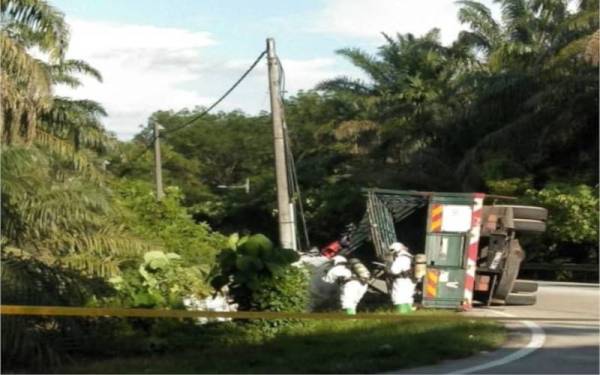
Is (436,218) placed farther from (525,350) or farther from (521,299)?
(525,350)

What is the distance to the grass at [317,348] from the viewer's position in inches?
434

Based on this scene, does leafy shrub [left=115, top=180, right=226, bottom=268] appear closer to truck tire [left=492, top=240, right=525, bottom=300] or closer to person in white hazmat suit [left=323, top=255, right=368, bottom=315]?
person in white hazmat suit [left=323, top=255, right=368, bottom=315]

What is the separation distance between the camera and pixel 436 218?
57.4 ft

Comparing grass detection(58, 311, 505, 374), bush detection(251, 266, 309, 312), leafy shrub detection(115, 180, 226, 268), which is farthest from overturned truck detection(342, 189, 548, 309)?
leafy shrub detection(115, 180, 226, 268)

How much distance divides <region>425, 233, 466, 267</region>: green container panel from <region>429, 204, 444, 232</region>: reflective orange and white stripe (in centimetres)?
14

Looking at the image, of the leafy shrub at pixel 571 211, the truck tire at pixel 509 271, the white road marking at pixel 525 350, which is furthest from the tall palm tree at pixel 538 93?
the white road marking at pixel 525 350

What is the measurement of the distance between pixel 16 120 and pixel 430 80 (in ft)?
85.8

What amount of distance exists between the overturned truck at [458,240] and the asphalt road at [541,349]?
45 centimetres

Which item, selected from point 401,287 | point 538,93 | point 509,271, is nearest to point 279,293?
point 401,287

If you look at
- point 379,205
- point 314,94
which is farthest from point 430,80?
point 379,205

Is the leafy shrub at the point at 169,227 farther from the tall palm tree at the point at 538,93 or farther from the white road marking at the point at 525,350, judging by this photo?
the tall palm tree at the point at 538,93

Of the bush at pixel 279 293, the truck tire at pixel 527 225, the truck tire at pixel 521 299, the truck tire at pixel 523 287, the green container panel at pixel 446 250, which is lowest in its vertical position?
the truck tire at pixel 521 299

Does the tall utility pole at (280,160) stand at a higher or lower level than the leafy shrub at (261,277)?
higher

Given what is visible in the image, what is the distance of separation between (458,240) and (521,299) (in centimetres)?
196
